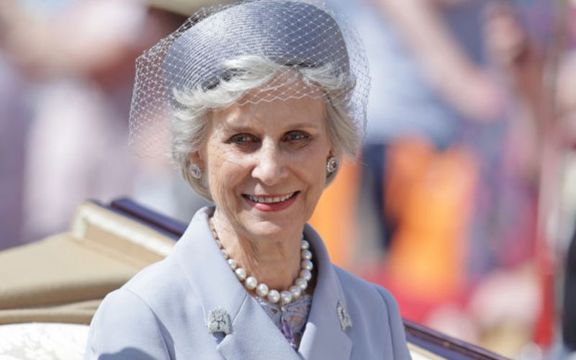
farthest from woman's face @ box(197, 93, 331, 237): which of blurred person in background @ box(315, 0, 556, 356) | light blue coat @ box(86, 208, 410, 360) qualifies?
blurred person in background @ box(315, 0, 556, 356)

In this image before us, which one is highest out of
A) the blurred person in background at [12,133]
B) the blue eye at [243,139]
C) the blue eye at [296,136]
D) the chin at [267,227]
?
the blue eye at [296,136]

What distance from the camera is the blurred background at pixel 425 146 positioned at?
4449 mm

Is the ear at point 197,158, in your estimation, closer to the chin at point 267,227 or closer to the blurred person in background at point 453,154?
the chin at point 267,227

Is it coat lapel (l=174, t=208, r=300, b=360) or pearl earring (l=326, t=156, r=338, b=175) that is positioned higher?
pearl earring (l=326, t=156, r=338, b=175)

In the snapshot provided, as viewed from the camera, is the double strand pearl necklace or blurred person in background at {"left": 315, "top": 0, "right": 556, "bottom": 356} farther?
blurred person in background at {"left": 315, "top": 0, "right": 556, "bottom": 356}

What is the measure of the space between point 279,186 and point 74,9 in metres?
3.17

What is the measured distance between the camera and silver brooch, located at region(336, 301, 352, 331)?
2.10 metres

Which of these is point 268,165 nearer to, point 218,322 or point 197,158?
point 197,158

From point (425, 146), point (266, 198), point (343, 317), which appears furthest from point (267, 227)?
point (425, 146)

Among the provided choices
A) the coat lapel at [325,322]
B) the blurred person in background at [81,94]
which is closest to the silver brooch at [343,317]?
the coat lapel at [325,322]

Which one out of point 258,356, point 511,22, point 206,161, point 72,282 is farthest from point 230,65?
point 511,22

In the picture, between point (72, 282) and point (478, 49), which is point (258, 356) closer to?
point (72, 282)

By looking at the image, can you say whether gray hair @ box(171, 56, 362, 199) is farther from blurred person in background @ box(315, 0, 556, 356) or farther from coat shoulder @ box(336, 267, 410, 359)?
blurred person in background @ box(315, 0, 556, 356)

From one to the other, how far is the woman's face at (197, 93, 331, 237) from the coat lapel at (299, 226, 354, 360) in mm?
172
